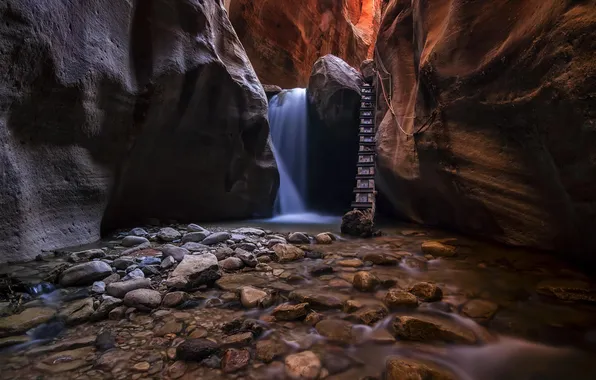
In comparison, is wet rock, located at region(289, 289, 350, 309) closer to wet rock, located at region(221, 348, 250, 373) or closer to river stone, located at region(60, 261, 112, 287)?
Answer: wet rock, located at region(221, 348, 250, 373)

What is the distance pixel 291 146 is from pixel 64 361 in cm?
880

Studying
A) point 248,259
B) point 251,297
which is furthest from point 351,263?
point 251,297

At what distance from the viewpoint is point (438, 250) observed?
3818 mm

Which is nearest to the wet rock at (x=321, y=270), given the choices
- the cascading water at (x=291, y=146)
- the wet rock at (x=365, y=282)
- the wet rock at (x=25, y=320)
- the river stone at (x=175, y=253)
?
the wet rock at (x=365, y=282)

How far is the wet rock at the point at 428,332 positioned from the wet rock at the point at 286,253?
1.75 metres

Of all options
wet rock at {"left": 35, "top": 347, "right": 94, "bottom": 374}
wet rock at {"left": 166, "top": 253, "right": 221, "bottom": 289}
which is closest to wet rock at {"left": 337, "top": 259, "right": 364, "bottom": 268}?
wet rock at {"left": 166, "top": 253, "right": 221, "bottom": 289}

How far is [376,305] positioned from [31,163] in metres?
3.79

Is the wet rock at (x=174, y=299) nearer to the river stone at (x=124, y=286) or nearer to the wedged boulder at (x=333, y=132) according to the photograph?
the river stone at (x=124, y=286)

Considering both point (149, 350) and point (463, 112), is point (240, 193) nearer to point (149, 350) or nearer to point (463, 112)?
point (463, 112)

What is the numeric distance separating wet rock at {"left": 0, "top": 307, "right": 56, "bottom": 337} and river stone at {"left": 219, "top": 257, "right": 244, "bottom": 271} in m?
1.39

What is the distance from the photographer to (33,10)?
2846 millimetres

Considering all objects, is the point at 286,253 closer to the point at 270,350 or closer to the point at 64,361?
the point at 270,350

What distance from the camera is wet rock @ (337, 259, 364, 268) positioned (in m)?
3.28

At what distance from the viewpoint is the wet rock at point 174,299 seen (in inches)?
86.4
